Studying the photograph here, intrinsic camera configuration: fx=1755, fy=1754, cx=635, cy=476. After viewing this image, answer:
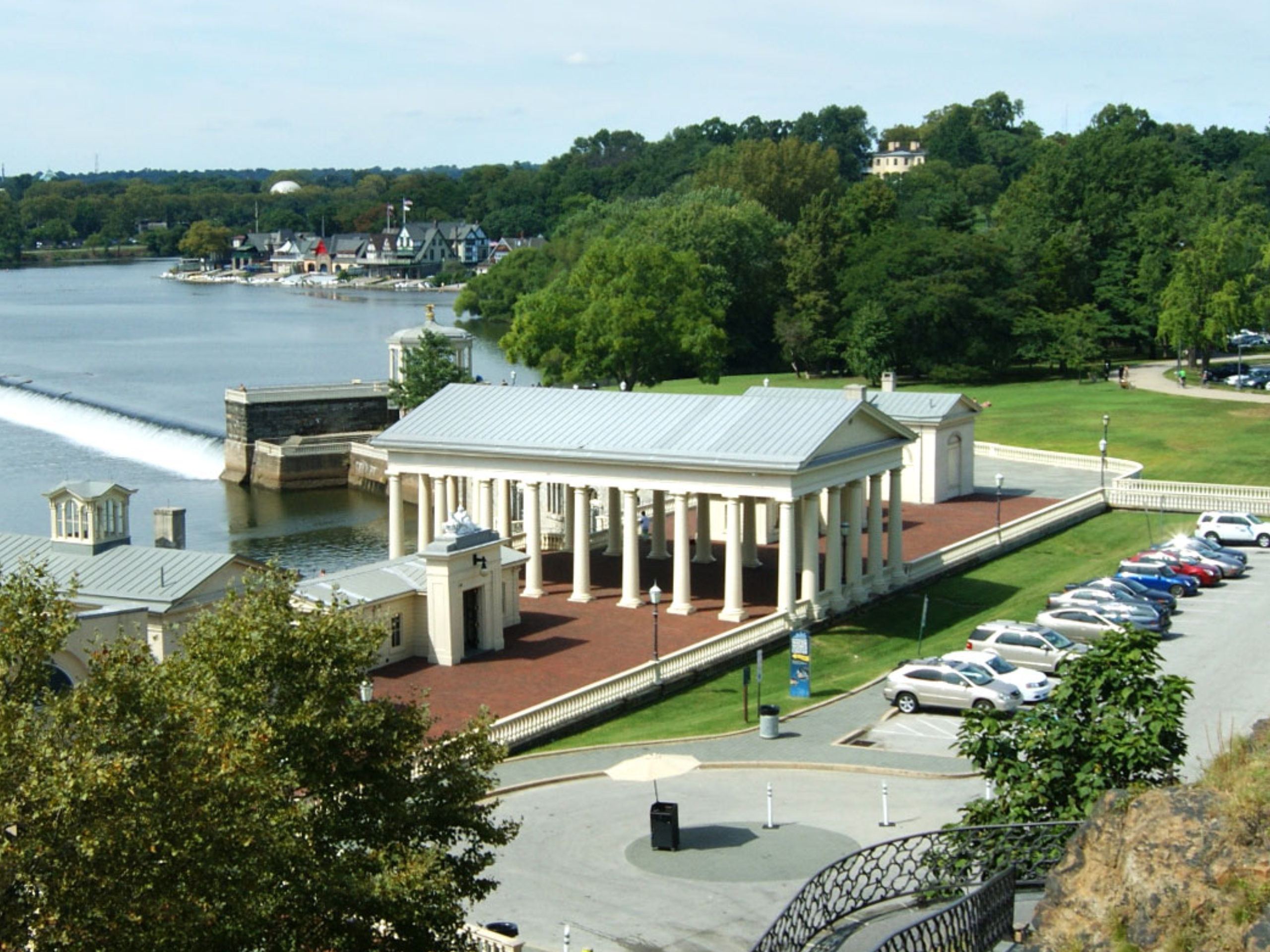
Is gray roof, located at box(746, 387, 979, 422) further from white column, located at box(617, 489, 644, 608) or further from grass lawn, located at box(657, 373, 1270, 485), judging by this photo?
white column, located at box(617, 489, 644, 608)

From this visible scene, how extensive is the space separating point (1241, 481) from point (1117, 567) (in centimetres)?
1679

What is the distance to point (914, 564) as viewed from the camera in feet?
198

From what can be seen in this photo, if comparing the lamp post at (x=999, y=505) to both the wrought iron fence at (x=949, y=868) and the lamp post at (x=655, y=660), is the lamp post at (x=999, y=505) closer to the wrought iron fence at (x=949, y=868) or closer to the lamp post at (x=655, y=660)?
the lamp post at (x=655, y=660)

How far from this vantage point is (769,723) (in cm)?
4184

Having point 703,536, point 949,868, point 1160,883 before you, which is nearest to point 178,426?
point 703,536

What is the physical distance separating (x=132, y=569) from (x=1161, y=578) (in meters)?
32.4

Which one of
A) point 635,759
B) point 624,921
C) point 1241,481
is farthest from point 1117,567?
point 624,921

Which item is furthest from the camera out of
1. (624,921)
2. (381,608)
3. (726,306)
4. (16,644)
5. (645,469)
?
(726,306)

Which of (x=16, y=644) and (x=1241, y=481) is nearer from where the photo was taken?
(x=16, y=644)

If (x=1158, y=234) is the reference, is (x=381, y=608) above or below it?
below

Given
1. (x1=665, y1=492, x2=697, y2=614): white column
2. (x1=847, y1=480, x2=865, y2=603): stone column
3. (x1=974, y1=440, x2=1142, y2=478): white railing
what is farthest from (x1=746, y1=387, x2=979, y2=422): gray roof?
(x1=665, y1=492, x2=697, y2=614): white column

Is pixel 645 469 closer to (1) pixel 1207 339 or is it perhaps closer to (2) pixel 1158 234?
(1) pixel 1207 339

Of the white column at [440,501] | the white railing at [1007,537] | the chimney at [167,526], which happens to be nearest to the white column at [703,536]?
the white railing at [1007,537]

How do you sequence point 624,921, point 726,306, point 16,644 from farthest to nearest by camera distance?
point 726,306 → point 624,921 → point 16,644
